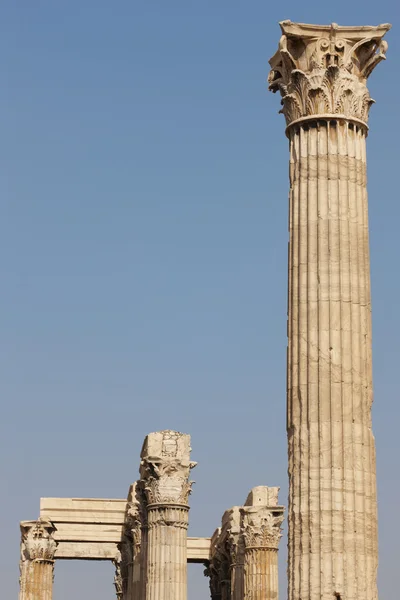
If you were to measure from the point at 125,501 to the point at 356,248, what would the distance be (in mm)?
28745

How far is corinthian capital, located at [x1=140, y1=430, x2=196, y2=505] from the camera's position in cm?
4425

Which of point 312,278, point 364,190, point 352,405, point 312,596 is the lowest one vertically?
point 312,596

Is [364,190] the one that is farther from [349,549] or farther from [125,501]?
[125,501]

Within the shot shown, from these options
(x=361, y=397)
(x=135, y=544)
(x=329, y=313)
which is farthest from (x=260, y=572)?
(x=329, y=313)

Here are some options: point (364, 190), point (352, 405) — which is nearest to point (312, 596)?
point (352, 405)

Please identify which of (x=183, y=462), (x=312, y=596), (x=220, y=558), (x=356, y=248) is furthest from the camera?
(x=220, y=558)

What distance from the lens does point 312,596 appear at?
26.1m

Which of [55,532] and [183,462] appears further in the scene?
[55,532]

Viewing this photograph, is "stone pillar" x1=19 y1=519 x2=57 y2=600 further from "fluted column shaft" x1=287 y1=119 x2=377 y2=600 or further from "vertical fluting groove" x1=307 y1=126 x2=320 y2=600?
"vertical fluting groove" x1=307 y1=126 x2=320 y2=600

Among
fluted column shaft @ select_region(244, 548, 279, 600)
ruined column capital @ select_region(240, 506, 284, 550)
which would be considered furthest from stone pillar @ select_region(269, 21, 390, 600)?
fluted column shaft @ select_region(244, 548, 279, 600)

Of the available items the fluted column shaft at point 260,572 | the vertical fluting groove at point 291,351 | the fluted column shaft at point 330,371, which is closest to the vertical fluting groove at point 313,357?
the fluted column shaft at point 330,371

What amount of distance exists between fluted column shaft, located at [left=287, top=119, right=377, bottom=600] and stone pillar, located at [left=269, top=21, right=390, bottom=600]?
0.7 inches

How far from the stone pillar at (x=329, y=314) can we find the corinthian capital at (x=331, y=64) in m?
0.02

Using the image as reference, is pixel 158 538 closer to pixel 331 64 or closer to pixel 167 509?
pixel 167 509
